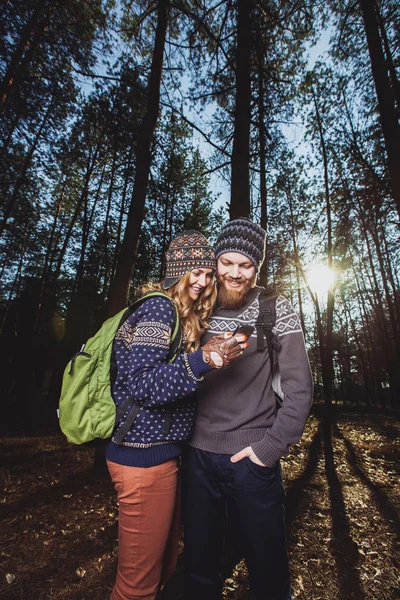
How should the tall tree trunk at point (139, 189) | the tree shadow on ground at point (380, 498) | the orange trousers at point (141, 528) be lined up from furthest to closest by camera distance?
the tall tree trunk at point (139, 189) → the tree shadow on ground at point (380, 498) → the orange trousers at point (141, 528)

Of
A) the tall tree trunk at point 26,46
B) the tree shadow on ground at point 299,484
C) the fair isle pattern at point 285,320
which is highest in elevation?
the tall tree trunk at point 26,46

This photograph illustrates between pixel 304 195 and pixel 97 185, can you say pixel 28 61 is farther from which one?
pixel 304 195

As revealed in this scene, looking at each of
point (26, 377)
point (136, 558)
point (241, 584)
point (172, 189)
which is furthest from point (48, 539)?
point (172, 189)

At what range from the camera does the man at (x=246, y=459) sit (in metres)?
1.70

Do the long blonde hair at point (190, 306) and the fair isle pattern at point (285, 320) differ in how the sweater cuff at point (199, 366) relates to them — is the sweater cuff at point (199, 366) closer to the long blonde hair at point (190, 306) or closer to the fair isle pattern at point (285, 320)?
the long blonde hair at point (190, 306)

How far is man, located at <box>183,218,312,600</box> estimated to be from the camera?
170cm

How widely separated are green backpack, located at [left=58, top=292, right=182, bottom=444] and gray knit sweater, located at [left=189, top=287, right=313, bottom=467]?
1.67 feet

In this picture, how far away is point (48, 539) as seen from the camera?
12.2ft

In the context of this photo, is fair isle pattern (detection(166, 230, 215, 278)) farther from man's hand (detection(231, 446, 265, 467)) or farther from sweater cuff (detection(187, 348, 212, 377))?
man's hand (detection(231, 446, 265, 467))

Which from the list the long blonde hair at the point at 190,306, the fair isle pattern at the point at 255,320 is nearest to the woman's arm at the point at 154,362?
the long blonde hair at the point at 190,306

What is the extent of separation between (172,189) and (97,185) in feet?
16.9

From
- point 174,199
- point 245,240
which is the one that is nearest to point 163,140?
point 174,199

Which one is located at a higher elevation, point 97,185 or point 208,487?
point 97,185

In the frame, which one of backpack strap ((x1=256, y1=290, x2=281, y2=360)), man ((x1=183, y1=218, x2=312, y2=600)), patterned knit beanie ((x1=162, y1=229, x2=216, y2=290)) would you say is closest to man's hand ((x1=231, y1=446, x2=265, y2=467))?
man ((x1=183, y1=218, x2=312, y2=600))
